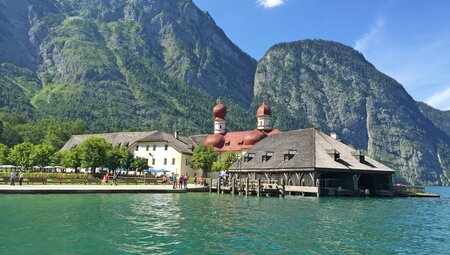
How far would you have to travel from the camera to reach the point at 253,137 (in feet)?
330

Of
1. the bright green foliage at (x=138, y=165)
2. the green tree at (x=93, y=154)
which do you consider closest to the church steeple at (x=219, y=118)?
the bright green foliage at (x=138, y=165)

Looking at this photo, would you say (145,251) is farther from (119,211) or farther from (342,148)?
(342,148)

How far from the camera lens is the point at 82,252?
1792 cm

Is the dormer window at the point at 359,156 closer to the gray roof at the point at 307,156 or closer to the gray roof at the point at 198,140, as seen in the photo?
the gray roof at the point at 307,156

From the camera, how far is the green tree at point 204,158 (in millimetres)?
89062

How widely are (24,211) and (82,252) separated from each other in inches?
584

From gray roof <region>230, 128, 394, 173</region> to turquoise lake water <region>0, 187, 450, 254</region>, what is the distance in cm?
2322

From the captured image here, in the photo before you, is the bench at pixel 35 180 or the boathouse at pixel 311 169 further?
the boathouse at pixel 311 169

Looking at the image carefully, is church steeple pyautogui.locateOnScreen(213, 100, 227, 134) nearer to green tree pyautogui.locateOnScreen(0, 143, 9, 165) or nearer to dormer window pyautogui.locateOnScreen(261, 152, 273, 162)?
dormer window pyautogui.locateOnScreen(261, 152, 273, 162)

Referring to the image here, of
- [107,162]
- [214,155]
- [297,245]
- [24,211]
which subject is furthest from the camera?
[214,155]

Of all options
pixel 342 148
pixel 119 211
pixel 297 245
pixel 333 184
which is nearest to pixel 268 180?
pixel 333 184

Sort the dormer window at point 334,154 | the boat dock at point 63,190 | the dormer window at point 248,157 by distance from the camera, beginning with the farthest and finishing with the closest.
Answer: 1. the dormer window at point 248,157
2. the dormer window at point 334,154
3. the boat dock at point 63,190

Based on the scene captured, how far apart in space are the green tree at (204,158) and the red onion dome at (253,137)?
1268 centimetres

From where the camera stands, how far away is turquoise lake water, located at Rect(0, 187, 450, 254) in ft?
63.8
